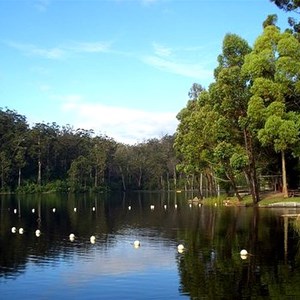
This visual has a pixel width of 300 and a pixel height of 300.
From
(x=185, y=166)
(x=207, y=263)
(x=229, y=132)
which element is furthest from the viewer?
(x=185, y=166)

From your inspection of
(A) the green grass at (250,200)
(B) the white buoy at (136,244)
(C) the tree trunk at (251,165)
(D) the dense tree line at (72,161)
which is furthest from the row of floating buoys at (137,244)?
(D) the dense tree line at (72,161)

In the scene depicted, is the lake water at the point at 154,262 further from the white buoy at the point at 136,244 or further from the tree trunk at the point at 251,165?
the tree trunk at the point at 251,165

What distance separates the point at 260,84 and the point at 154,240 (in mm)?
20771

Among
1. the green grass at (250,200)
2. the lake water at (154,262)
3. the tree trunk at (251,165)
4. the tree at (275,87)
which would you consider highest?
the tree at (275,87)

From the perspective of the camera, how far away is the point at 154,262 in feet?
68.1

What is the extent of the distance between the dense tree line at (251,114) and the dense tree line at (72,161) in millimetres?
54058

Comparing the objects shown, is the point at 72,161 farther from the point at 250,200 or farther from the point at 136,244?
the point at 136,244

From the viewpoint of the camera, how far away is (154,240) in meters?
27.4

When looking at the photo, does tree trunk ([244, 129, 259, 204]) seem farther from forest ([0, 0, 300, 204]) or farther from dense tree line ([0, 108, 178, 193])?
dense tree line ([0, 108, 178, 193])

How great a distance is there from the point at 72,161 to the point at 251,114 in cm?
8245

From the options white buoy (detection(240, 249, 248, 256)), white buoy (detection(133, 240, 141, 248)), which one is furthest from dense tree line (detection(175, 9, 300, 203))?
white buoy (detection(240, 249, 248, 256))

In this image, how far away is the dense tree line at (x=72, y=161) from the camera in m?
108

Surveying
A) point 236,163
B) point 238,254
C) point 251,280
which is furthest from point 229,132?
point 251,280

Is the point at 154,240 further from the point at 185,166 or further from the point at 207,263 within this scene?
the point at 185,166
